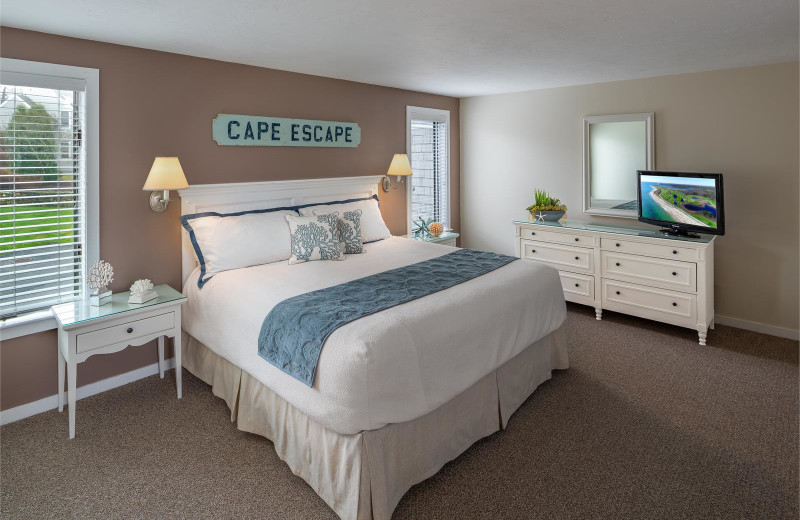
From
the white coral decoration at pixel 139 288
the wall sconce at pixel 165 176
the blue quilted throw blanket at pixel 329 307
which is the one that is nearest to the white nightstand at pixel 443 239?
the blue quilted throw blanket at pixel 329 307

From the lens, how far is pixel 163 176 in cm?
309

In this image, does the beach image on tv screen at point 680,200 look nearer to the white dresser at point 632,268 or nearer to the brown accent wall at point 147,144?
the white dresser at point 632,268

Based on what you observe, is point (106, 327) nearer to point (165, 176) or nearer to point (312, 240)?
point (165, 176)

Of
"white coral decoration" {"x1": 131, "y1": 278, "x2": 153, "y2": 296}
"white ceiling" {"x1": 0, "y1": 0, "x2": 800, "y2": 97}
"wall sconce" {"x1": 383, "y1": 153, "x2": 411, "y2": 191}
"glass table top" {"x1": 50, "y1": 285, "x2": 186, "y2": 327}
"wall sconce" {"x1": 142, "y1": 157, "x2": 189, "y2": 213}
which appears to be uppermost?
"white ceiling" {"x1": 0, "y1": 0, "x2": 800, "y2": 97}

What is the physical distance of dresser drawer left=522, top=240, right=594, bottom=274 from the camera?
457 cm

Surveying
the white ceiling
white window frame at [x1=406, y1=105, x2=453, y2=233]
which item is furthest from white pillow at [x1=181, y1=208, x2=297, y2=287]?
white window frame at [x1=406, y1=105, x2=453, y2=233]

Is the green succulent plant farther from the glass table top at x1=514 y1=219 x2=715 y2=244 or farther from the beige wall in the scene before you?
the beige wall

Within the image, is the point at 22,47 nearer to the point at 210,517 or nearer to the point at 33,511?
the point at 33,511

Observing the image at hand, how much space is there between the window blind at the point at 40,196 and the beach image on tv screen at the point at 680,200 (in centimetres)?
455

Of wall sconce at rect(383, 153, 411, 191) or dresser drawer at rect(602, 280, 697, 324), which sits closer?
dresser drawer at rect(602, 280, 697, 324)

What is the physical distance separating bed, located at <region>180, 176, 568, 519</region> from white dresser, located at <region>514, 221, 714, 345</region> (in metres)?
1.35

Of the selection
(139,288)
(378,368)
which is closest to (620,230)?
(378,368)

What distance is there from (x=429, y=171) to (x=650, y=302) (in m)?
2.85

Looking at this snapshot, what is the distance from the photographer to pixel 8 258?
275 centimetres
